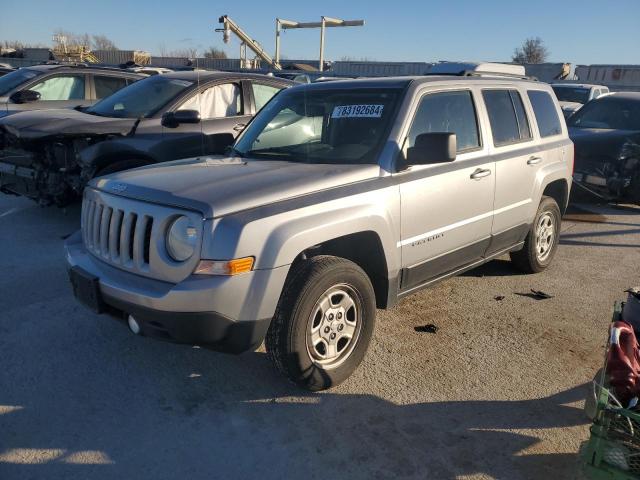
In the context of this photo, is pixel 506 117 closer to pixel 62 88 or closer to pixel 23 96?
pixel 23 96

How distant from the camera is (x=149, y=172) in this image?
12.4 feet

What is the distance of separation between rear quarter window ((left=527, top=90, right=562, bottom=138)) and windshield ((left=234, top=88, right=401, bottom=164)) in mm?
2034

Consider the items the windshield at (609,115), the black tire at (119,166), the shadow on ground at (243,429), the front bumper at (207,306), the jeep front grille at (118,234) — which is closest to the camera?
the shadow on ground at (243,429)

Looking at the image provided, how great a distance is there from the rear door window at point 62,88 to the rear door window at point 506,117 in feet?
23.1

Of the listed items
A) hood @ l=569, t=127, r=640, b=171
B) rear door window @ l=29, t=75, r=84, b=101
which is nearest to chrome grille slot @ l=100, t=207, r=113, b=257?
rear door window @ l=29, t=75, r=84, b=101

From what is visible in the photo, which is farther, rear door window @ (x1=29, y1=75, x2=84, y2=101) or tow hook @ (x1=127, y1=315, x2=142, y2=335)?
rear door window @ (x1=29, y1=75, x2=84, y2=101)

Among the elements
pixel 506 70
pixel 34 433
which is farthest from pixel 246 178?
pixel 506 70

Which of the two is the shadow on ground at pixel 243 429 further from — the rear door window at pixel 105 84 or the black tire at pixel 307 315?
the rear door window at pixel 105 84

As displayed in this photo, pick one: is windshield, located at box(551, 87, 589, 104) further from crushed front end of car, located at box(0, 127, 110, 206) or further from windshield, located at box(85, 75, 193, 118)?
crushed front end of car, located at box(0, 127, 110, 206)

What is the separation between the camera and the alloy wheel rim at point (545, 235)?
5.64 metres

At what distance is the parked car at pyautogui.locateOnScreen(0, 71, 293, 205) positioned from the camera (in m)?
6.26

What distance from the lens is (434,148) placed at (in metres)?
3.67

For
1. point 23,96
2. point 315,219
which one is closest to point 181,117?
point 315,219

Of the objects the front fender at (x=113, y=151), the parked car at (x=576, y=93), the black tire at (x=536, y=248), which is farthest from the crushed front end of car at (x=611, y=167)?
the parked car at (x=576, y=93)
